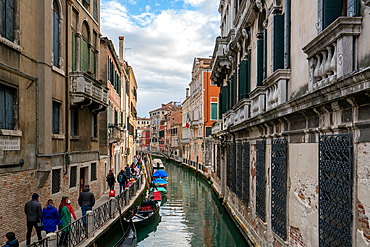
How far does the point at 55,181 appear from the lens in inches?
386

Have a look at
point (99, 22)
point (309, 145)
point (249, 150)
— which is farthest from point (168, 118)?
point (309, 145)

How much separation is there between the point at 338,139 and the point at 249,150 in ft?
19.1

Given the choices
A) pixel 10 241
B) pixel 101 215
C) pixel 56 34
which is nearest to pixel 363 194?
pixel 10 241

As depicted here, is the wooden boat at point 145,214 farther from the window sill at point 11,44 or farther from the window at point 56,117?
the window sill at point 11,44

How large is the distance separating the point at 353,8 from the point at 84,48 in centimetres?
1016

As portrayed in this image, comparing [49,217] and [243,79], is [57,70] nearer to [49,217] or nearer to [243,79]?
[49,217]

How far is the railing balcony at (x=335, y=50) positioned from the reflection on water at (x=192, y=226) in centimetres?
717

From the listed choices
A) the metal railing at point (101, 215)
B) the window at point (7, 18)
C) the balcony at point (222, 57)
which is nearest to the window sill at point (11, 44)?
the window at point (7, 18)

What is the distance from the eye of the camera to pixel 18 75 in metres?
7.70

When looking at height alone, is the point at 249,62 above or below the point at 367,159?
above

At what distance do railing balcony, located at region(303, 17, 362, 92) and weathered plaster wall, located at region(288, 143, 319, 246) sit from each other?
118 cm

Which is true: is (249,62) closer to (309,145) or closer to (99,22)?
(309,145)

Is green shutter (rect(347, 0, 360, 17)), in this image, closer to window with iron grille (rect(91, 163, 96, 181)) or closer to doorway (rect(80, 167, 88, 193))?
doorway (rect(80, 167, 88, 193))

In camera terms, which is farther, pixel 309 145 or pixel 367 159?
pixel 309 145
